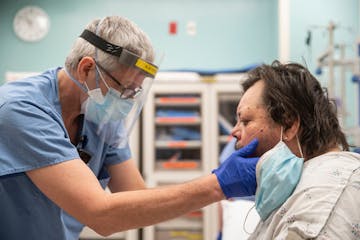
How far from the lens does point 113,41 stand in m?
1.34

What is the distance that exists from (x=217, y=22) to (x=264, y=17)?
1.55 ft

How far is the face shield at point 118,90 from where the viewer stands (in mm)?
1350

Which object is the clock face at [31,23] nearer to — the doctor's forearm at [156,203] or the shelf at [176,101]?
the shelf at [176,101]

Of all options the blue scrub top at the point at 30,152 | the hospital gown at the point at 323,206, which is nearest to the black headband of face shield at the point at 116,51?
the blue scrub top at the point at 30,152

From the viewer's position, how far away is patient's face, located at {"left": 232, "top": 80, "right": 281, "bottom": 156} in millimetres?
1235

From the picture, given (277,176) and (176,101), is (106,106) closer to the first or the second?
(277,176)

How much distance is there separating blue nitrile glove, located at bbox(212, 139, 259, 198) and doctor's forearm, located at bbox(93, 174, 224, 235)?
24 mm

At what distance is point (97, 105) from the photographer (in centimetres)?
144

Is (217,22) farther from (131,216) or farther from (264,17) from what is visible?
(131,216)

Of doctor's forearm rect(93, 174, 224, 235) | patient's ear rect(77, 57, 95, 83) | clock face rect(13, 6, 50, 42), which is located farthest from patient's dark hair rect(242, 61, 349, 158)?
clock face rect(13, 6, 50, 42)

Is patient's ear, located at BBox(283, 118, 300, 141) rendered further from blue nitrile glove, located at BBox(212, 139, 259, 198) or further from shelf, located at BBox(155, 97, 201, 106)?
shelf, located at BBox(155, 97, 201, 106)

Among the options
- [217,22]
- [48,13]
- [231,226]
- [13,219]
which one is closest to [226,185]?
[13,219]

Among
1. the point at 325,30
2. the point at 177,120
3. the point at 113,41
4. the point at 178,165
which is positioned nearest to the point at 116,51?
the point at 113,41

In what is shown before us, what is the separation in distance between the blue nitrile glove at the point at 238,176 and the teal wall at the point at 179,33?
299 cm
